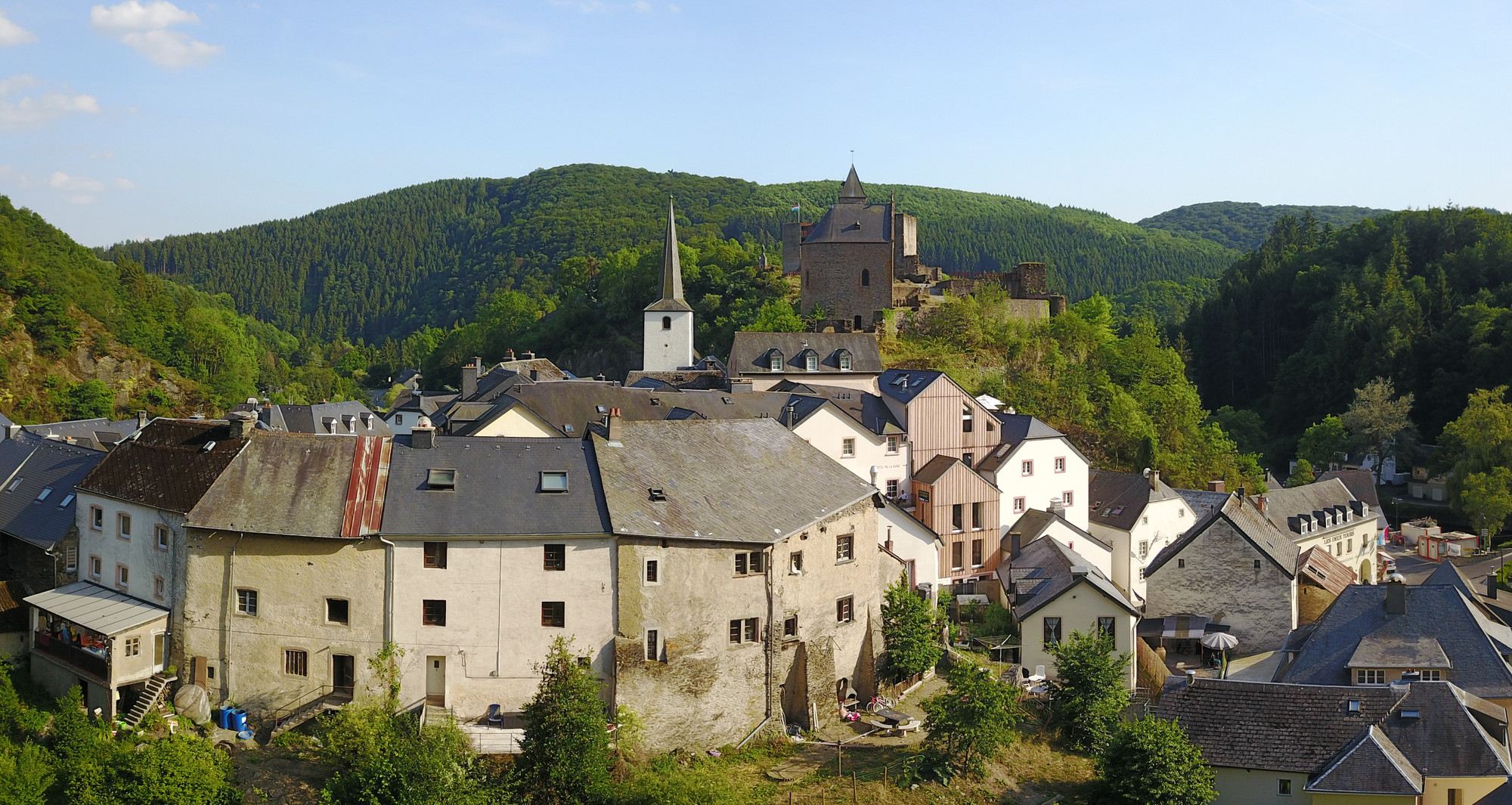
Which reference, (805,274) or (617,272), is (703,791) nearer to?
(805,274)

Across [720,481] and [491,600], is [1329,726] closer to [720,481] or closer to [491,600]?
[720,481]

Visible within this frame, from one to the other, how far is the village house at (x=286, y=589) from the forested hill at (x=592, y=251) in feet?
380

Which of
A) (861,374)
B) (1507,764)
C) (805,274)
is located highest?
(805,274)

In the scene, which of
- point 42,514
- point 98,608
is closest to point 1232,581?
point 98,608

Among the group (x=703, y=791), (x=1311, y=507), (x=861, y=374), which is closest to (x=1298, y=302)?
(x=1311, y=507)

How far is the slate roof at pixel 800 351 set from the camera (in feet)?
176

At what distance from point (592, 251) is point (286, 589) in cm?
13665

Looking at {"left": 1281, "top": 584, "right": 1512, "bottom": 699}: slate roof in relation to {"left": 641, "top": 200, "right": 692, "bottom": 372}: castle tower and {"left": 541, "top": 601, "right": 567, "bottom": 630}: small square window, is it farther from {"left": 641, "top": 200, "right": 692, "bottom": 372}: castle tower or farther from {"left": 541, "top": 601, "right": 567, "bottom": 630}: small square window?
{"left": 641, "top": 200, "right": 692, "bottom": 372}: castle tower

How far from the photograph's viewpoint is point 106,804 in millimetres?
25094

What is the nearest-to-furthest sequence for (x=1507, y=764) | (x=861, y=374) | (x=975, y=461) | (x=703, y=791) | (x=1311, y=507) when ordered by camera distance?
(x=703, y=791) < (x=1507, y=764) < (x=975, y=461) < (x=861, y=374) < (x=1311, y=507)

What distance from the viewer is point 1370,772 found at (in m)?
26.7

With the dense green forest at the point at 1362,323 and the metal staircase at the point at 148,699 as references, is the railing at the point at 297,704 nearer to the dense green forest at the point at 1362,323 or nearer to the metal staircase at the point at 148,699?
the metal staircase at the point at 148,699

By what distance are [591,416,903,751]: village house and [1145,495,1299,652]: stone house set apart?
16.0 metres

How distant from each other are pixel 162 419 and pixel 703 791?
19053 mm
